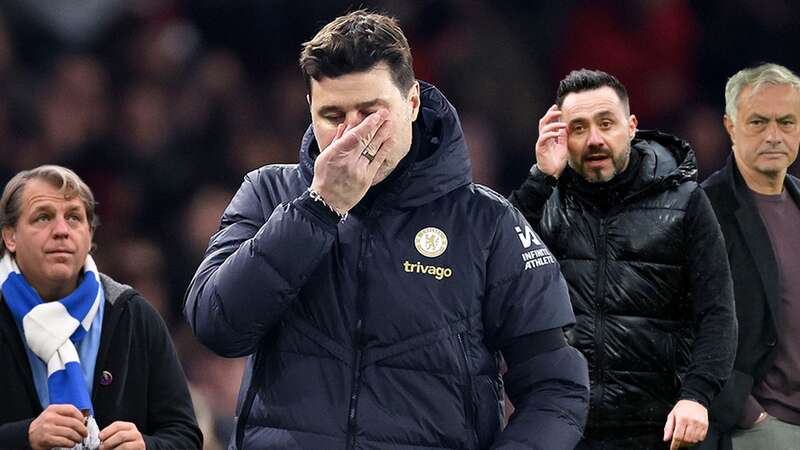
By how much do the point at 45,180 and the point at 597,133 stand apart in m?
1.64

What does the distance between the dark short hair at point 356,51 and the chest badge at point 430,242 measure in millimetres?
285

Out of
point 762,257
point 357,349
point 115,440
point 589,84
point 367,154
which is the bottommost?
point 115,440

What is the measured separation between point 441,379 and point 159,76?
4.35 meters

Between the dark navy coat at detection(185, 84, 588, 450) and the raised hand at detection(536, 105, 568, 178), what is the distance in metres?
1.29

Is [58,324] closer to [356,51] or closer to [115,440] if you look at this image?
[115,440]

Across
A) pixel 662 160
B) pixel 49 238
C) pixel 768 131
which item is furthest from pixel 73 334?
pixel 768 131

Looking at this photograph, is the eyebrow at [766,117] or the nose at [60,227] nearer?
the nose at [60,227]

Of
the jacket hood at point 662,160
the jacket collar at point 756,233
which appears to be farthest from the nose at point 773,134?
the jacket hood at point 662,160

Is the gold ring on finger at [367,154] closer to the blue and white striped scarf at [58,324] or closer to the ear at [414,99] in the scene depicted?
the ear at [414,99]

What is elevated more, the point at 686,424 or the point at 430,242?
the point at 430,242

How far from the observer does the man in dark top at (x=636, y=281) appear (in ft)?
13.0

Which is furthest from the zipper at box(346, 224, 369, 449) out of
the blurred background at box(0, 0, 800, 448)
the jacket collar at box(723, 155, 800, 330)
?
the blurred background at box(0, 0, 800, 448)

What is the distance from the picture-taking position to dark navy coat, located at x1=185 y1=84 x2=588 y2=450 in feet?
8.25

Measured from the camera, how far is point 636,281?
13.1 ft
